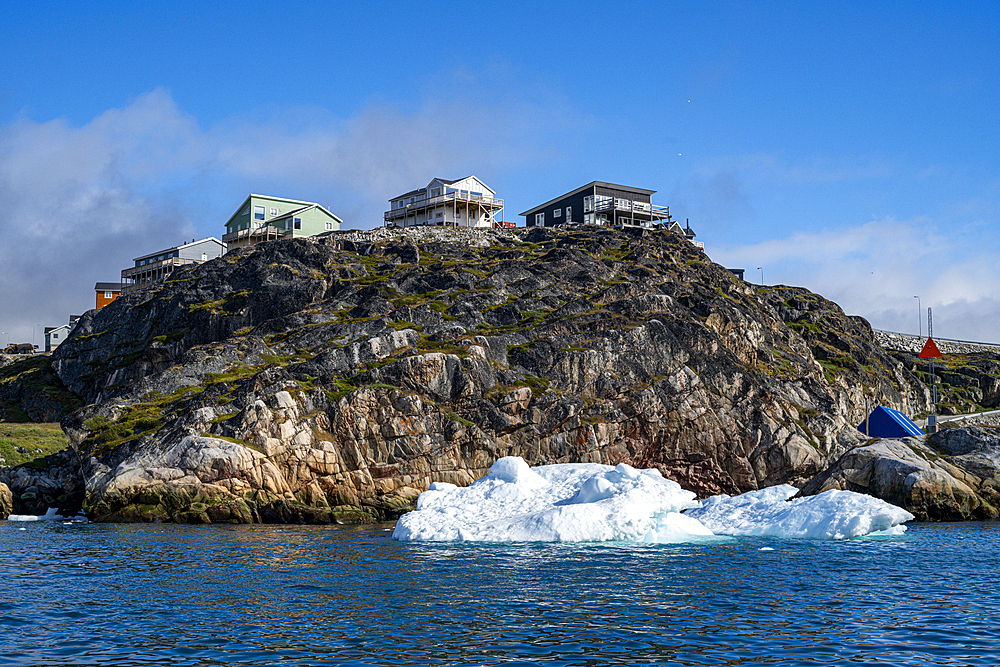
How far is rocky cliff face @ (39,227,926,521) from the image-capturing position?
2265 inches

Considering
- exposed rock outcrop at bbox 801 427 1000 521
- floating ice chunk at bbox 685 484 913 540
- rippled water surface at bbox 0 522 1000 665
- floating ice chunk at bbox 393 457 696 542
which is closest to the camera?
rippled water surface at bbox 0 522 1000 665

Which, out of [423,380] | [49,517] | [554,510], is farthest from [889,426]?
[49,517]

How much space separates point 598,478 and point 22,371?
95274 mm

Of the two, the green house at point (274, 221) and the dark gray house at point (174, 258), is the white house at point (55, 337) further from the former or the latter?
the green house at point (274, 221)

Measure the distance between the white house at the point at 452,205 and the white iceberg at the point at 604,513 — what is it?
80632 mm

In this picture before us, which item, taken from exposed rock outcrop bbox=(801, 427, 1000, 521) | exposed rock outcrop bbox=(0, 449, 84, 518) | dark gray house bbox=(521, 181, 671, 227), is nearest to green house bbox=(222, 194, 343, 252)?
dark gray house bbox=(521, 181, 671, 227)

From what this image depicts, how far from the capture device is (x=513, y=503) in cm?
4103

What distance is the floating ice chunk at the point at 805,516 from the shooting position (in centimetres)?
3934

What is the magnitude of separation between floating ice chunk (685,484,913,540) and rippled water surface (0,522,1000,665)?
1.47 m

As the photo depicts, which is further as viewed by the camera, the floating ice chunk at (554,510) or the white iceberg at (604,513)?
the white iceberg at (604,513)

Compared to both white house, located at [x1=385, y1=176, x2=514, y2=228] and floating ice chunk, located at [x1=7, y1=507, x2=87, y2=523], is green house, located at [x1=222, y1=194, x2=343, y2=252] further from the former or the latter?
floating ice chunk, located at [x1=7, y1=507, x2=87, y2=523]

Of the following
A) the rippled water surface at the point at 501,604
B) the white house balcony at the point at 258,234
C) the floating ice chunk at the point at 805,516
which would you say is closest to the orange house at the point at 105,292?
the white house balcony at the point at 258,234

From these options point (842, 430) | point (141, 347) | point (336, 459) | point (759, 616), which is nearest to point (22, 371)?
point (141, 347)

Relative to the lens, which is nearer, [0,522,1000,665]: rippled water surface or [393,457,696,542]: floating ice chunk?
[0,522,1000,665]: rippled water surface
